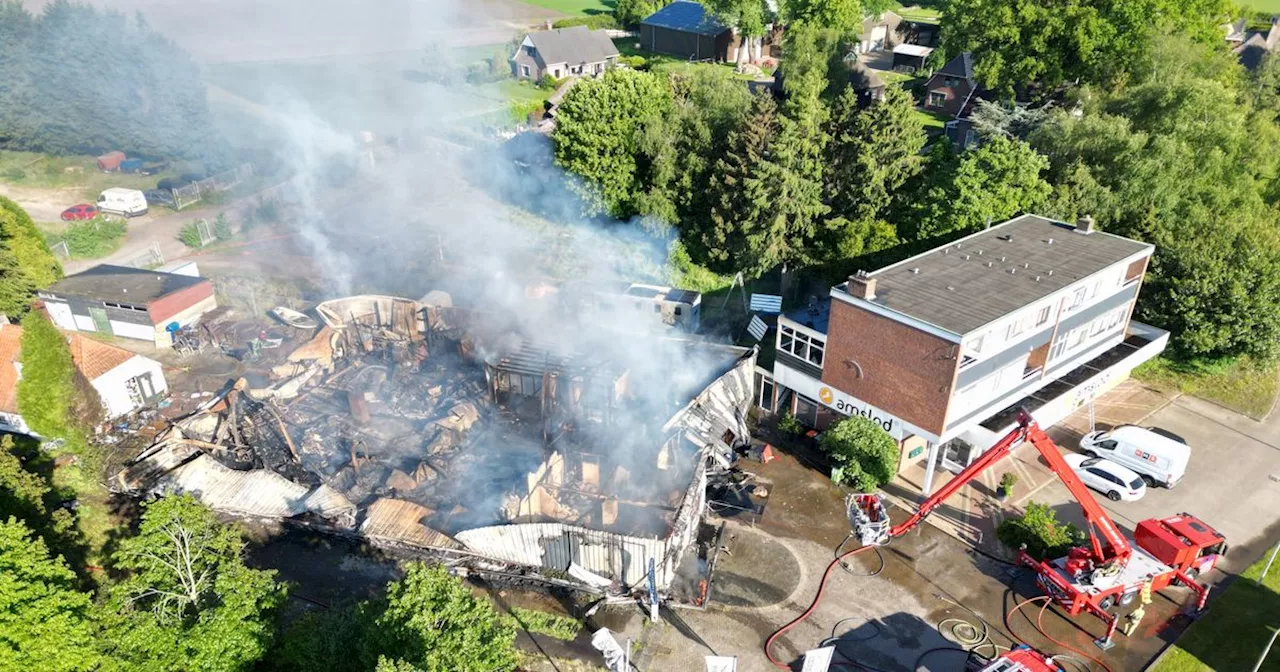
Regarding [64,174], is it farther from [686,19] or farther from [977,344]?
[977,344]

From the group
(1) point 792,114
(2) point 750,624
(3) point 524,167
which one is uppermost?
(1) point 792,114

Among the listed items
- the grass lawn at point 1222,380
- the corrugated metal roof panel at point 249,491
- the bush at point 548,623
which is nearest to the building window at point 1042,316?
the grass lawn at point 1222,380

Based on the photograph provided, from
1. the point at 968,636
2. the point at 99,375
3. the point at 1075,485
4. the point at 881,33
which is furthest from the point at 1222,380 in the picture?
the point at 881,33

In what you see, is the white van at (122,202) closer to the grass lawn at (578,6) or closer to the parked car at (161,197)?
the parked car at (161,197)

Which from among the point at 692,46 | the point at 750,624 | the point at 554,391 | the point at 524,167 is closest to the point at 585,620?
the point at 750,624

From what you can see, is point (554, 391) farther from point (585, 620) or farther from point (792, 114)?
point (792, 114)
